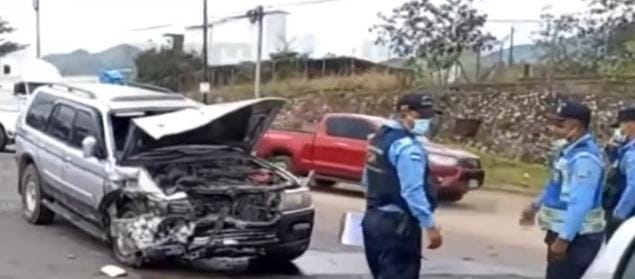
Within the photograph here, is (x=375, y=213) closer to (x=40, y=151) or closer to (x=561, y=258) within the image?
(x=561, y=258)

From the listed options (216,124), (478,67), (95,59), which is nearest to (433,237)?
(216,124)

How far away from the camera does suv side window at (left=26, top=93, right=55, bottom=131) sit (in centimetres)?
1365

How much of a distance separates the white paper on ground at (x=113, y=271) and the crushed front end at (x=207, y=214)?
162 millimetres

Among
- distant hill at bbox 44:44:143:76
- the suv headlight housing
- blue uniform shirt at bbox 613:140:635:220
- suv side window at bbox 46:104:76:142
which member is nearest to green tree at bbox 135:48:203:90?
distant hill at bbox 44:44:143:76

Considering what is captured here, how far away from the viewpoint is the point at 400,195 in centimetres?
752

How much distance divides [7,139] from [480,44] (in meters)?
17.2

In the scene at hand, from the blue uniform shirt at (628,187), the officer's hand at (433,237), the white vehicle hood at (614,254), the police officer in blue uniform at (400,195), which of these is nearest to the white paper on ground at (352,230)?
the police officer in blue uniform at (400,195)

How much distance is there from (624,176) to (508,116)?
2125 centimetres

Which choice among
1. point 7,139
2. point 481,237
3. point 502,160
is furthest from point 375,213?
point 7,139

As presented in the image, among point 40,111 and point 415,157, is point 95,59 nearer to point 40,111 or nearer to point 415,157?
point 40,111

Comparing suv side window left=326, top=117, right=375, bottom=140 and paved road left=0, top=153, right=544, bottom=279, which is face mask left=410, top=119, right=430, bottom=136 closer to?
paved road left=0, top=153, right=544, bottom=279

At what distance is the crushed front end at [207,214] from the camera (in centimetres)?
1063

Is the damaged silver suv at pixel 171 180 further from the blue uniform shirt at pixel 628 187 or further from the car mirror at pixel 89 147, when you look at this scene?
the blue uniform shirt at pixel 628 187

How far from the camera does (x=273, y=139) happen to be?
22.6 meters
